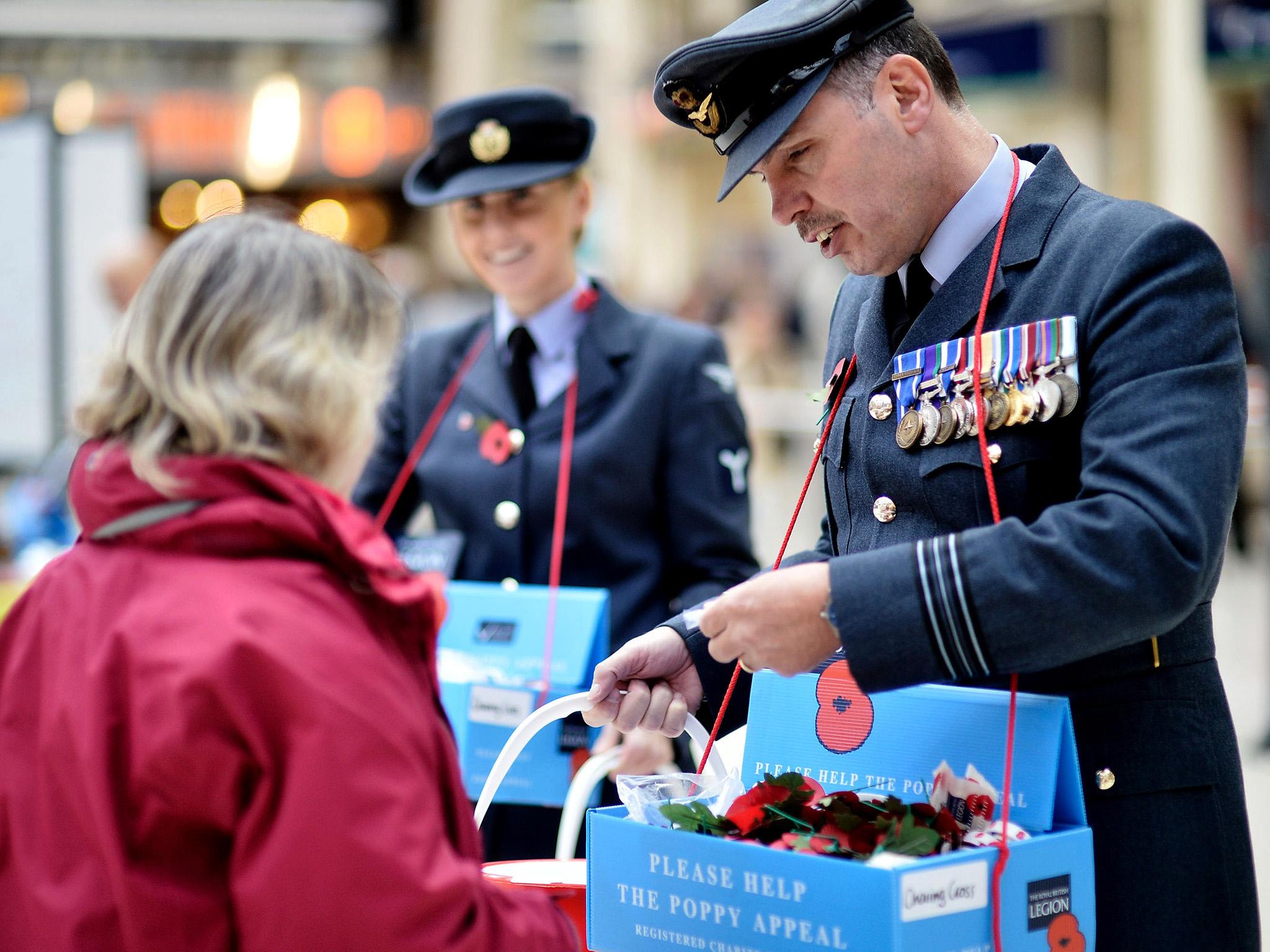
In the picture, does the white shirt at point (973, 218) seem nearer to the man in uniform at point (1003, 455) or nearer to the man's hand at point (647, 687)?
the man in uniform at point (1003, 455)

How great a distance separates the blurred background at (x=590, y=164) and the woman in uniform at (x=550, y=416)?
85cm

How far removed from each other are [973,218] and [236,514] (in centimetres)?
97


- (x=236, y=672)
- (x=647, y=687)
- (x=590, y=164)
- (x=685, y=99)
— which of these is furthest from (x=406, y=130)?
(x=236, y=672)

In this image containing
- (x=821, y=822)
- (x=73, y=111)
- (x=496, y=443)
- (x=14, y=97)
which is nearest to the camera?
(x=821, y=822)

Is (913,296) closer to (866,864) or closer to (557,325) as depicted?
(866,864)

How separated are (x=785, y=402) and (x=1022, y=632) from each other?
909 centimetres

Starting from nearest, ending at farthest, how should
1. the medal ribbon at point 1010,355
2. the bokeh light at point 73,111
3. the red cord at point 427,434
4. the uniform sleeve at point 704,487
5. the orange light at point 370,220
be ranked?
the medal ribbon at point 1010,355, the uniform sleeve at point 704,487, the red cord at point 427,434, the bokeh light at point 73,111, the orange light at point 370,220

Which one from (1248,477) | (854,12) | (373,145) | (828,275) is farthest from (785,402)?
(373,145)

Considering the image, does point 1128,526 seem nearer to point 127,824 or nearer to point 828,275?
point 127,824

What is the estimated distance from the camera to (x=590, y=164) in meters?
7.26

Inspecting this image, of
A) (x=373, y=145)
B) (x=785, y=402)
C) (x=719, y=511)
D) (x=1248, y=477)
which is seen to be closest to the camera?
(x=719, y=511)

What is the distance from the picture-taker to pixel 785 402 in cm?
1049

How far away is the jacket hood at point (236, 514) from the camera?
136 cm

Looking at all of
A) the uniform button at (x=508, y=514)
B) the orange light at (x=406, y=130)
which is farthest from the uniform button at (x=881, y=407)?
the orange light at (x=406, y=130)
